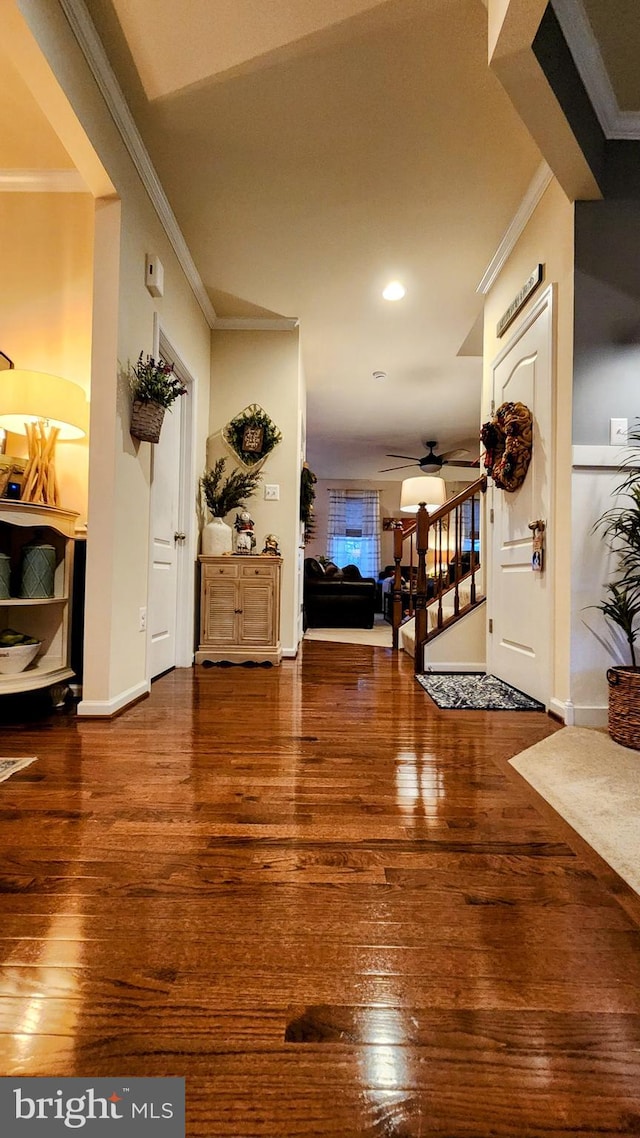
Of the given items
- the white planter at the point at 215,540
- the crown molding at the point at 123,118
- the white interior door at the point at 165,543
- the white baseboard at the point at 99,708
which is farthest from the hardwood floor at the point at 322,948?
the crown molding at the point at 123,118

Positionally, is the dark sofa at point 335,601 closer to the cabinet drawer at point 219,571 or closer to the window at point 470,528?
the window at point 470,528

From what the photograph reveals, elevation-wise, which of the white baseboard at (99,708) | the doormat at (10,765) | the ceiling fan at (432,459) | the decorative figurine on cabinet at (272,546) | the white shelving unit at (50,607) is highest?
the ceiling fan at (432,459)

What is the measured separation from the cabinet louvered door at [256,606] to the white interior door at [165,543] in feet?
1.58

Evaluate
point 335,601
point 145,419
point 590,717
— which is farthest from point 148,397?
point 335,601

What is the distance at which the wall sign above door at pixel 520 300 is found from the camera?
2.60m

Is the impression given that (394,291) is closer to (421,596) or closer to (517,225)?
(517,225)

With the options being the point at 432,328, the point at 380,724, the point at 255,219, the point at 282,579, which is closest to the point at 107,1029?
the point at 380,724

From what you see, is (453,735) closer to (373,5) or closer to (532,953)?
(532,953)

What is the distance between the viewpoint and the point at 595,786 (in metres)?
1.57

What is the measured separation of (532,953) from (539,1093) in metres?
0.25

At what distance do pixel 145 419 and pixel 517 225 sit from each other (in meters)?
2.40

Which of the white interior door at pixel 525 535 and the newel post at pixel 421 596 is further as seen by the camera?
the newel post at pixel 421 596

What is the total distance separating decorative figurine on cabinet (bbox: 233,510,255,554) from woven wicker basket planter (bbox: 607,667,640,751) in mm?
2542

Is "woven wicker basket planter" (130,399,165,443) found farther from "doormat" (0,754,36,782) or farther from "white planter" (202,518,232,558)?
"doormat" (0,754,36,782)
